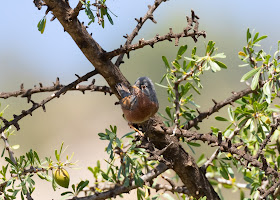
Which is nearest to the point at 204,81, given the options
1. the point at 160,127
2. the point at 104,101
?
the point at 104,101

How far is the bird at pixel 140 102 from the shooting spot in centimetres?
140

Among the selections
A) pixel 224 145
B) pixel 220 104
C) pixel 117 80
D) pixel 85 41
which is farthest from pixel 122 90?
pixel 220 104

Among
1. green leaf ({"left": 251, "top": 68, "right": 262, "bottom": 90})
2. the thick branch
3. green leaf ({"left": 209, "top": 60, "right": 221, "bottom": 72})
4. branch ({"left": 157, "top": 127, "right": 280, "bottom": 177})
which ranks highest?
the thick branch

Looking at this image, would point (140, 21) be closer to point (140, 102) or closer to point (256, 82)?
point (140, 102)

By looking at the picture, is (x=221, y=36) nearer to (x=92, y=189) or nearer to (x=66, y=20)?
(x=92, y=189)

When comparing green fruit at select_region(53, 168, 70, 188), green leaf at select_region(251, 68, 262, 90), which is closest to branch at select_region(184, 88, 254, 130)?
green leaf at select_region(251, 68, 262, 90)

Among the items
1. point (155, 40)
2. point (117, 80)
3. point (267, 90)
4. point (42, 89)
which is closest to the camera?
point (155, 40)

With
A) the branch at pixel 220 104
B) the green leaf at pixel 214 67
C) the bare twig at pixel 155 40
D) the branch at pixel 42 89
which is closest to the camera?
the bare twig at pixel 155 40

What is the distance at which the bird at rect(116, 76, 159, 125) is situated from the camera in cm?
140

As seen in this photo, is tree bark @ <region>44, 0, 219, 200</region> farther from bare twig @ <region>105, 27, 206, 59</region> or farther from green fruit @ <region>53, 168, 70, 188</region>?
green fruit @ <region>53, 168, 70, 188</region>

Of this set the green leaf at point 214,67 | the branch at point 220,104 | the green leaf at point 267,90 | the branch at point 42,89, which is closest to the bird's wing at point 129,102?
the branch at point 42,89

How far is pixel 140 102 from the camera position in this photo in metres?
1.40

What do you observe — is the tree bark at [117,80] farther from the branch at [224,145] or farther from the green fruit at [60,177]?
the green fruit at [60,177]

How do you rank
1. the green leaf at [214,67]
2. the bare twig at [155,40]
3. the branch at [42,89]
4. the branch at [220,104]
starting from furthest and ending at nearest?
1. the branch at [220,104]
2. the green leaf at [214,67]
3. the branch at [42,89]
4. the bare twig at [155,40]
